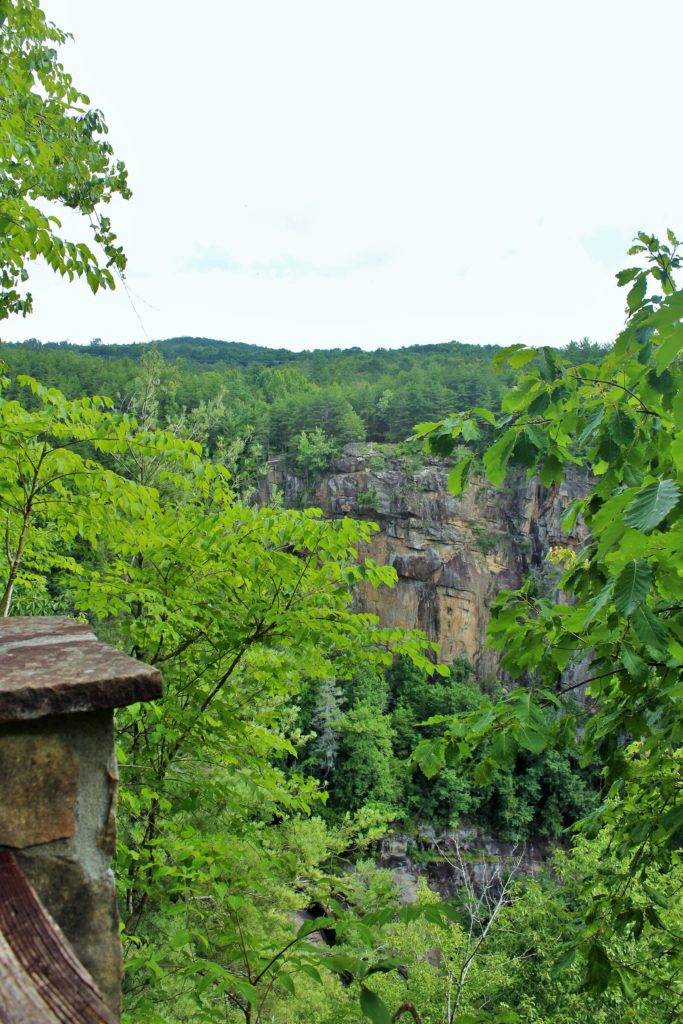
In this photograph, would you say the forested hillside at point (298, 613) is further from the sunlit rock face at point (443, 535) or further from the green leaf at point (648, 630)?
the sunlit rock face at point (443, 535)

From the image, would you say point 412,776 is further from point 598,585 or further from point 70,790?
point 70,790

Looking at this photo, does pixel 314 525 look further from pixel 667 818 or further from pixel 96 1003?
pixel 96 1003

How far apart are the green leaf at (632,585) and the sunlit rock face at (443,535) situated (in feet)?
116

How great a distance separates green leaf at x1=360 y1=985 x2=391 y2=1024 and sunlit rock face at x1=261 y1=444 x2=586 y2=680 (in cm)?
3520

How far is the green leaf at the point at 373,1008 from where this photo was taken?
1215 mm

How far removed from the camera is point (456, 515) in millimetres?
40438

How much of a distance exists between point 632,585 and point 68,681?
1.01 m

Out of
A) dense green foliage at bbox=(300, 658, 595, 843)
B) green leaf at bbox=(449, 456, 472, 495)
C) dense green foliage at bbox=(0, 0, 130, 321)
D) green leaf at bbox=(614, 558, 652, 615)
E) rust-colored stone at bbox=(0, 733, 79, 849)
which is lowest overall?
dense green foliage at bbox=(300, 658, 595, 843)

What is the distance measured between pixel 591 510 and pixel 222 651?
1.76 metres

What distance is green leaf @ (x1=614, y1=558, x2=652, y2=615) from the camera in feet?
4.10

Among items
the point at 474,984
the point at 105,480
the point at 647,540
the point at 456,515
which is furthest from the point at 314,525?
the point at 456,515

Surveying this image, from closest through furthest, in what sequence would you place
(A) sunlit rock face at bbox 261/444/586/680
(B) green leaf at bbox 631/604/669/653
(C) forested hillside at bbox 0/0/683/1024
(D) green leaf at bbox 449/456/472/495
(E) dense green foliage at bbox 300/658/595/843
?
(B) green leaf at bbox 631/604/669/653
(C) forested hillside at bbox 0/0/683/1024
(D) green leaf at bbox 449/456/472/495
(E) dense green foliage at bbox 300/658/595/843
(A) sunlit rock face at bbox 261/444/586/680

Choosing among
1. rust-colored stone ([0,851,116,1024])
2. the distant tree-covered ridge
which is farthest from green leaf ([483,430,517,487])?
the distant tree-covered ridge

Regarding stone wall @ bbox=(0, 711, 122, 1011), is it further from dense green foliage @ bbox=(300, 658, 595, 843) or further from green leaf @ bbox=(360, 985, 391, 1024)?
dense green foliage @ bbox=(300, 658, 595, 843)
